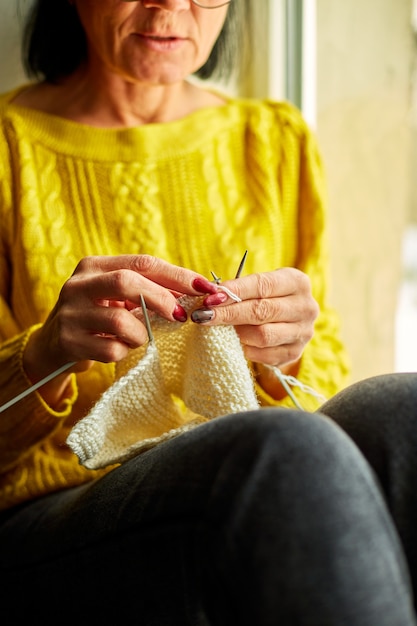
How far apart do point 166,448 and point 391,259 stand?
105 cm

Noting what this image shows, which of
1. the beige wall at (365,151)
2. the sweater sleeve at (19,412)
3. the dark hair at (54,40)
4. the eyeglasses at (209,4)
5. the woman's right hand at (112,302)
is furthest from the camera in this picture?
the beige wall at (365,151)

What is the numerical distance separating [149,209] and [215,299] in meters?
0.32

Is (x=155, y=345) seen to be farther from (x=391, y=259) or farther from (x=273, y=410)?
(x=391, y=259)

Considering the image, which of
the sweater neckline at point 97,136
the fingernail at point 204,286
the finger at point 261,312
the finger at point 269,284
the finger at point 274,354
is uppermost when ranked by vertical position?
the sweater neckline at point 97,136

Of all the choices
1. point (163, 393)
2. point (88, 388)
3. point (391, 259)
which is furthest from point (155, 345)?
A: point (391, 259)

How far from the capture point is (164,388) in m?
0.88

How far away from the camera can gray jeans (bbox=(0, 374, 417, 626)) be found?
0.57 m

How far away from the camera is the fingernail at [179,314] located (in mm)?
832

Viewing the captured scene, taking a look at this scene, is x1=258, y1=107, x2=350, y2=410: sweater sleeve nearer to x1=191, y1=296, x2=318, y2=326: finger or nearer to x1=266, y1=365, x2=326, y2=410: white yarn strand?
x1=266, y1=365, x2=326, y2=410: white yarn strand

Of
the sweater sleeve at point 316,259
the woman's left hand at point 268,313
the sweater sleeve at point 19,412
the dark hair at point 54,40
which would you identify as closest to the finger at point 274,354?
the woman's left hand at point 268,313

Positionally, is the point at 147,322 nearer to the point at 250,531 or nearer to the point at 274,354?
the point at 274,354

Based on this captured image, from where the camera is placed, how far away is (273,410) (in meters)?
0.68

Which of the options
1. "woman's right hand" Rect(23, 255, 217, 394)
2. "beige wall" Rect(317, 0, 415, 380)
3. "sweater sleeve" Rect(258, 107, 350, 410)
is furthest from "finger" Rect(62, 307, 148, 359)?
"beige wall" Rect(317, 0, 415, 380)

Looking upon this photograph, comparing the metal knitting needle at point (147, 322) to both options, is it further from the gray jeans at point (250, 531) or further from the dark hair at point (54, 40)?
the dark hair at point (54, 40)
